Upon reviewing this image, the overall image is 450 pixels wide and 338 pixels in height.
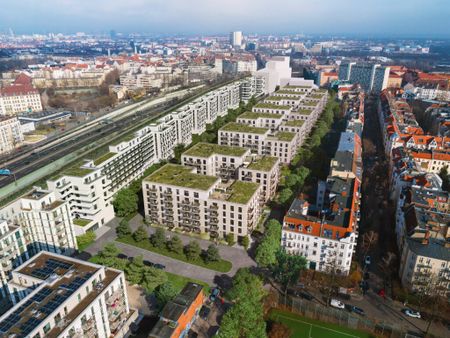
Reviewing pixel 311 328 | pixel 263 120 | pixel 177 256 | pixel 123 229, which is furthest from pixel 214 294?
pixel 263 120

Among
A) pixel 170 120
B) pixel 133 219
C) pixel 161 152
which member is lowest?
pixel 133 219

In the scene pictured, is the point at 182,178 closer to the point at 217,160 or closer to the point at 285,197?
the point at 217,160

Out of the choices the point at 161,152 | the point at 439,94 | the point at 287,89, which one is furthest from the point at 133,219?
the point at 439,94

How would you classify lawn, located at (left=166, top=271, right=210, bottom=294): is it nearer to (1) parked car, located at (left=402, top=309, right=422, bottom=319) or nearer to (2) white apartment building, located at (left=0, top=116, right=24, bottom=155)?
(1) parked car, located at (left=402, top=309, right=422, bottom=319)

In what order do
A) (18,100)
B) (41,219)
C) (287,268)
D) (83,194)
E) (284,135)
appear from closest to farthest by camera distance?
1. (287,268)
2. (41,219)
3. (83,194)
4. (284,135)
5. (18,100)

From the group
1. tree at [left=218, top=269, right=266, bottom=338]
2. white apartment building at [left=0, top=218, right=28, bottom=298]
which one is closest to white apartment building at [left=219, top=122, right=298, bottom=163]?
tree at [left=218, top=269, right=266, bottom=338]

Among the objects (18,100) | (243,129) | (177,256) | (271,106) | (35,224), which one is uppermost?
(271,106)

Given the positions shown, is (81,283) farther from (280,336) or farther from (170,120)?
(170,120)
